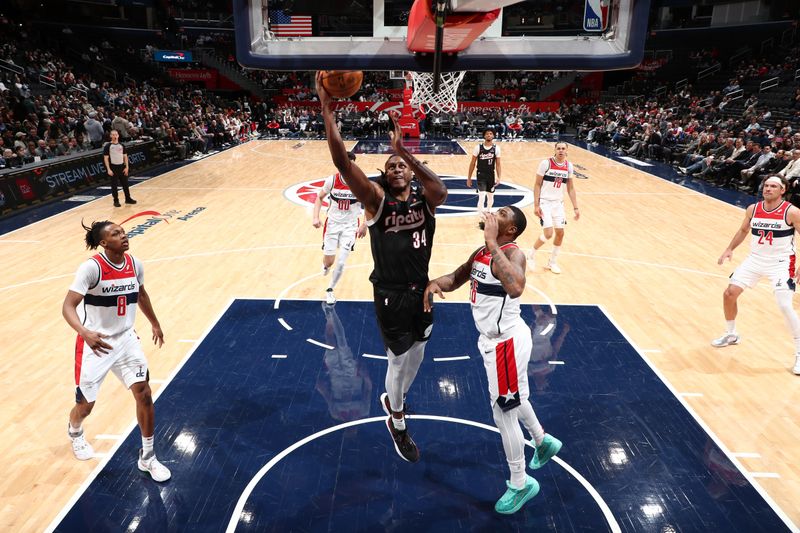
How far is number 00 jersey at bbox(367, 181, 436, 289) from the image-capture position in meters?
3.79

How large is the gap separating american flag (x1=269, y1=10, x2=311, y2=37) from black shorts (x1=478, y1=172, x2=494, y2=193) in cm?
649

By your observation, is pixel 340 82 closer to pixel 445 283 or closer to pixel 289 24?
pixel 445 283

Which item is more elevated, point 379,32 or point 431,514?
point 379,32

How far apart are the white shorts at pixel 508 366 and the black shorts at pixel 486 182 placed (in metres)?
7.80

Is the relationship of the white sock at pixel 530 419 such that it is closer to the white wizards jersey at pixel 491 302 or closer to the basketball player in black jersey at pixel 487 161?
the white wizards jersey at pixel 491 302

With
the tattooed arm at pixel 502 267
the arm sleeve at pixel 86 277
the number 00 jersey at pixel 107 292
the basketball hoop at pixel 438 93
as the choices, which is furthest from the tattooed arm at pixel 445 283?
the basketball hoop at pixel 438 93

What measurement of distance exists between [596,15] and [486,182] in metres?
6.25

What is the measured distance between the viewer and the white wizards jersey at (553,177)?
847 centimetres

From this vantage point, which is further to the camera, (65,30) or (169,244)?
(65,30)

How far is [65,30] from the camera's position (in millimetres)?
30953

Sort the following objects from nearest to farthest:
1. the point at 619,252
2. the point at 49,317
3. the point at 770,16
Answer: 1. the point at 49,317
2. the point at 619,252
3. the point at 770,16

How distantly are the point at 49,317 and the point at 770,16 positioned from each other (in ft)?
120

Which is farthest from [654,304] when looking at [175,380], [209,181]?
[209,181]

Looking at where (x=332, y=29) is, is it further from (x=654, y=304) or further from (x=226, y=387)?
(x=654, y=304)
